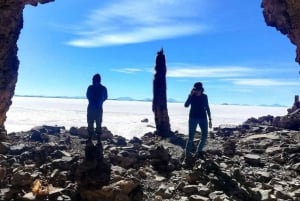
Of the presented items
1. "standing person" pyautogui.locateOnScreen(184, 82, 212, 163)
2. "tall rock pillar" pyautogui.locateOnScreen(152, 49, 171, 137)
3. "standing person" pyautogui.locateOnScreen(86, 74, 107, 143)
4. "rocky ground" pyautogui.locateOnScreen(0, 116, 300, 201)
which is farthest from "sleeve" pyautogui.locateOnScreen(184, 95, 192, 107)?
"tall rock pillar" pyautogui.locateOnScreen(152, 49, 171, 137)

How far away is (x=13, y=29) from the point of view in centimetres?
1393

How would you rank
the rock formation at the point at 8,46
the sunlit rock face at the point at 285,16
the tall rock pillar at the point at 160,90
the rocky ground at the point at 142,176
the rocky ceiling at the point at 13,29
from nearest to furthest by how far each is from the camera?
the rocky ground at the point at 142,176 < the rock formation at the point at 8,46 < the rocky ceiling at the point at 13,29 < the sunlit rock face at the point at 285,16 < the tall rock pillar at the point at 160,90

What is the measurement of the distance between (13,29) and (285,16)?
11.6 m

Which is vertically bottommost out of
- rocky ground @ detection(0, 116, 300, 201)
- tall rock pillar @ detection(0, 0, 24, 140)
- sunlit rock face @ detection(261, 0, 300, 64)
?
rocky ground @ detection(0, 116, 300, 201)

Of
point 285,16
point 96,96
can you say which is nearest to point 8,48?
point 96,96

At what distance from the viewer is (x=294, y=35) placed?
663 inches

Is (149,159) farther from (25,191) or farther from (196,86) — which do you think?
(25,191)

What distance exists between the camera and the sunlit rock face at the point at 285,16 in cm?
1525

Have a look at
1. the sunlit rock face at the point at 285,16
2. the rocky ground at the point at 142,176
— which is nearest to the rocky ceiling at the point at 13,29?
the sunlit rock face at the point at 285,16

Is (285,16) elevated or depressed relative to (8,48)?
elevated

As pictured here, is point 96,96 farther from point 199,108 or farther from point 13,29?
point 13,29

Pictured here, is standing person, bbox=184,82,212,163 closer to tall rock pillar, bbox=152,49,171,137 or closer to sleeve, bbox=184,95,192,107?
sleeve, bbox=184,95,192,107

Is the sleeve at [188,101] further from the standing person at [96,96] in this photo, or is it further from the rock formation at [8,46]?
the rock formation at [8,46]

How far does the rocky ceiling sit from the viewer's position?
525 inches
